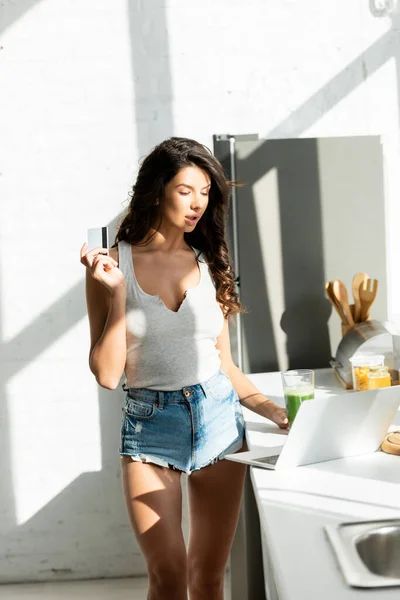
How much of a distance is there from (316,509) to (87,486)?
2.13m

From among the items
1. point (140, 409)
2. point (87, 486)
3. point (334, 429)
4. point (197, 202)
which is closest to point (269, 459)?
point (334, 429)

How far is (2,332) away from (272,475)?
1.97 metres

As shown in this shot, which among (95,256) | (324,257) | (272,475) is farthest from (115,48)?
(272,475)

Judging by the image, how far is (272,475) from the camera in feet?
5.18

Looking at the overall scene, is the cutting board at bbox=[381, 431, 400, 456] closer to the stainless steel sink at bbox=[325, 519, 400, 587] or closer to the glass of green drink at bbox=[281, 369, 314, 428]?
the glass of green drink at bbox=[281, 369, 314, 428]

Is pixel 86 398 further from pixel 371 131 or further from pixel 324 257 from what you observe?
pixel 371 131

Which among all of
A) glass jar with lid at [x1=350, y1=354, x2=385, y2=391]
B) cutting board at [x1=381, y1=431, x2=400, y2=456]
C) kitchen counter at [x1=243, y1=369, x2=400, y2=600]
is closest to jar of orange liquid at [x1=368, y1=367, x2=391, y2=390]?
glass jar with lid at [x1=350, y1=354, x2=385, y2=391]

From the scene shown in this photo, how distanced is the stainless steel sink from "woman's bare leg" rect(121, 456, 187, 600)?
63 cm

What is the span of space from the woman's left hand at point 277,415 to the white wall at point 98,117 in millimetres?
1409

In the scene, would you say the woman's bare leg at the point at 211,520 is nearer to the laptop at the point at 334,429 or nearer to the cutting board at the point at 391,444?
the laptop at the point at 334,429

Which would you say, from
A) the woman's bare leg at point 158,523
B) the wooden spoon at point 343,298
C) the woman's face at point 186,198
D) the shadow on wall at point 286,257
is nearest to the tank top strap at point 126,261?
the woman's face at point 186,198

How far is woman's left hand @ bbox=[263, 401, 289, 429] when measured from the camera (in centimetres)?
196

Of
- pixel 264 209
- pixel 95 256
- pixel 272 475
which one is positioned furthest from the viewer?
pixel 264 209

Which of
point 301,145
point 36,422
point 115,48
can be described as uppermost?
point 115,48
